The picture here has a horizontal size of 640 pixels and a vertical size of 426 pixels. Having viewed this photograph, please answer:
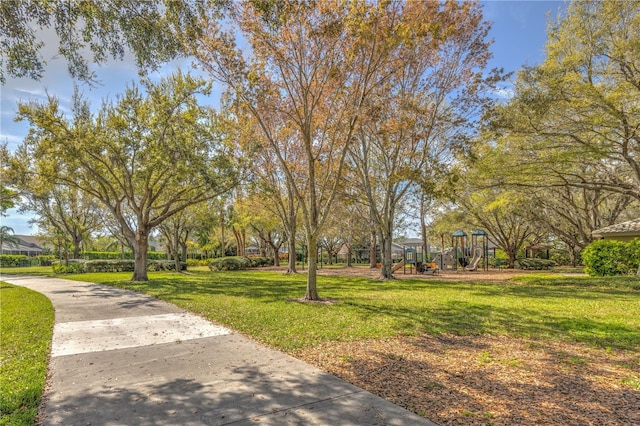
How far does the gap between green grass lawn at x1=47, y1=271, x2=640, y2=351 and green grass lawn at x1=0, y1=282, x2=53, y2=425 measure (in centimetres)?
294

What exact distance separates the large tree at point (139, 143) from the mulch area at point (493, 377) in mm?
12565

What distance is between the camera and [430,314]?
8.36m

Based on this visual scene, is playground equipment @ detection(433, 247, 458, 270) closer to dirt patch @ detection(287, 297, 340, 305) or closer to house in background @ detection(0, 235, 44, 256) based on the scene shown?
dirt patch @ detection(287, 297, 340, 305)

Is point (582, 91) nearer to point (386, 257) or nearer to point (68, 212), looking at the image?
point (386, 257)

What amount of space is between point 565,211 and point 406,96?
54.9 ft

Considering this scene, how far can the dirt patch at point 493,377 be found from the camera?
338 centimetres

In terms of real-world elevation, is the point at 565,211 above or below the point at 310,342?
above

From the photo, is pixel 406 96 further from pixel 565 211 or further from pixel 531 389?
pixel 565 211

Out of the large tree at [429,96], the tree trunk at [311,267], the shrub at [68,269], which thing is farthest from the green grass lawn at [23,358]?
the shrub at [68,269]

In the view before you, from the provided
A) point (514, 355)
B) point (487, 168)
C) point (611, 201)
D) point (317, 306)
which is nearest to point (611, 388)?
point (514, 355)

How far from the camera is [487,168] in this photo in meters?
A: 14.9

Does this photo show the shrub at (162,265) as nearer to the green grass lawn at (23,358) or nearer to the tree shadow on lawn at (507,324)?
the green grass lawn at (23,358)

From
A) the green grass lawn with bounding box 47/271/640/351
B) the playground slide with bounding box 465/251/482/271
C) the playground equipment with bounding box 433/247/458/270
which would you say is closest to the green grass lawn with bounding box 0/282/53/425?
the green grass lawn with bounding box 47/271/640/351

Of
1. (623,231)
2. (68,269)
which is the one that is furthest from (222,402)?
(68,269)
